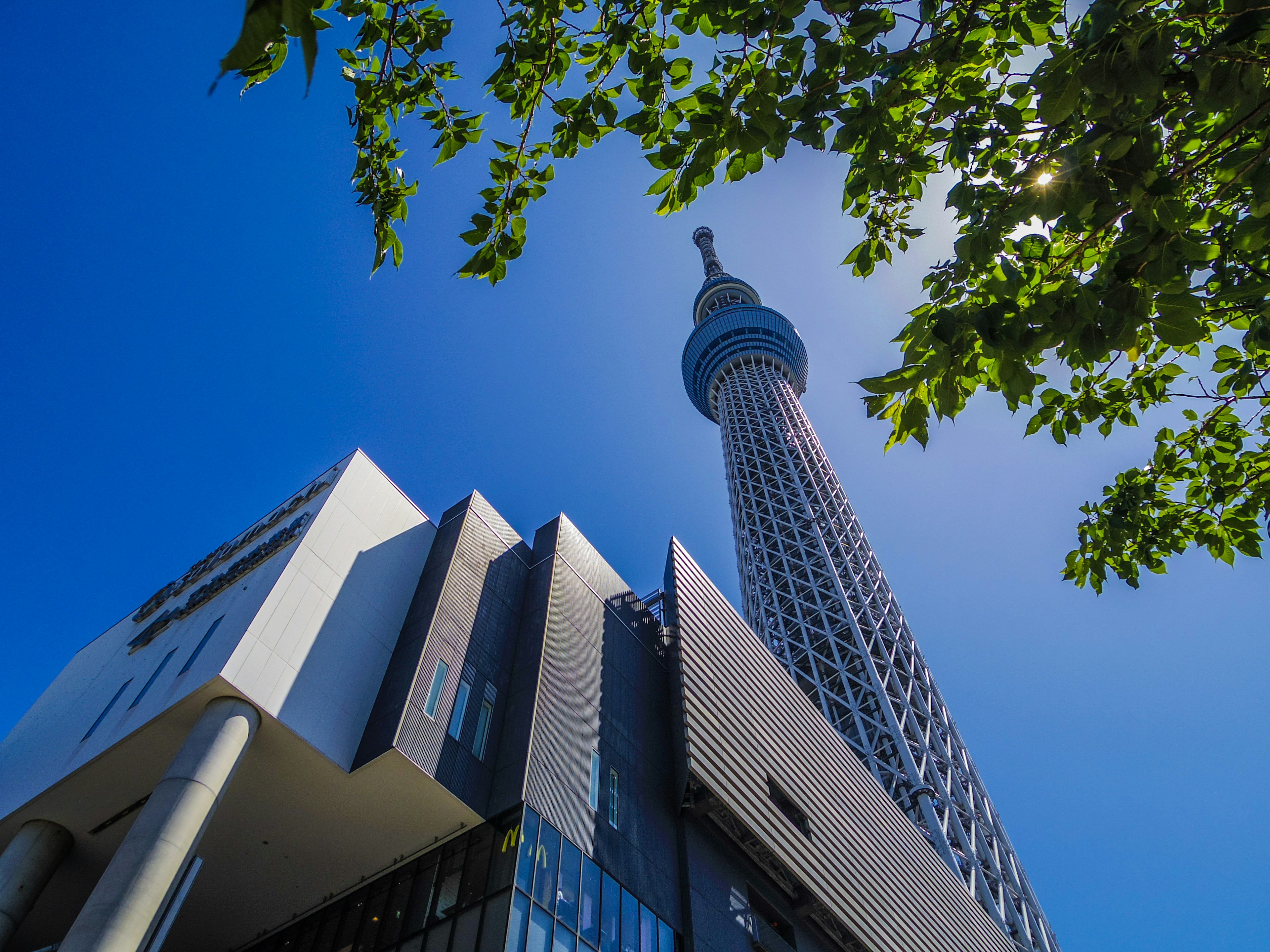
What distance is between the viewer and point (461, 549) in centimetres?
1808

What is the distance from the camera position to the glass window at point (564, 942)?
1250 centimetres

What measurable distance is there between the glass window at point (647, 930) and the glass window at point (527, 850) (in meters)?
2.68

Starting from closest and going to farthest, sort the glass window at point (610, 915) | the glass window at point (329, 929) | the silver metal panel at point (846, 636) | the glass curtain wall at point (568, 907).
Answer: the glass curtain wall at point (568, 907) → the glass window at point (610, 915) → the glass window at point (329, 929) → the silver metal panel at point (846, 636)

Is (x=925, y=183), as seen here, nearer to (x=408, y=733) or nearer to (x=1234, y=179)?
(x=1234, y=179)

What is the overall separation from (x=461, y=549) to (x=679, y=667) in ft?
19.3

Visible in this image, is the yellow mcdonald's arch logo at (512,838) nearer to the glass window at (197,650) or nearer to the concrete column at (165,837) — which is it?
the concrete column at (165,837)

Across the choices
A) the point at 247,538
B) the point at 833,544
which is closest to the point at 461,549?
the point at 247,538

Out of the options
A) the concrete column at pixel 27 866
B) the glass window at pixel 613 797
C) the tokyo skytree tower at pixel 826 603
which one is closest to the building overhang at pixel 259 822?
the concrete column at pixel 27 866

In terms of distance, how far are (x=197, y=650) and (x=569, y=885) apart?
785cm

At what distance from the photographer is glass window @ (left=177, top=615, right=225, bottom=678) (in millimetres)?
14219

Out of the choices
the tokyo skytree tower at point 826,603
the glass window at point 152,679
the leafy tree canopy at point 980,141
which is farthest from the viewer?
the tokyo skytree tower at point 826,603

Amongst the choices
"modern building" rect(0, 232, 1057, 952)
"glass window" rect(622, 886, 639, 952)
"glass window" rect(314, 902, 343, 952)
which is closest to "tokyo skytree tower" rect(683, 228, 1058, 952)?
"modern building" rect(0, 232, 1057, 952)

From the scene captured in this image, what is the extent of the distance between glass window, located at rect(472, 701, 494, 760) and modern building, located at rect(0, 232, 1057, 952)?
47 millimetres

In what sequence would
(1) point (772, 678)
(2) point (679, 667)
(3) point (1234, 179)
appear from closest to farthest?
1. (3) point (1234, 179)
2. (2) point (679, 667)
3. (1) point (772, 678)
